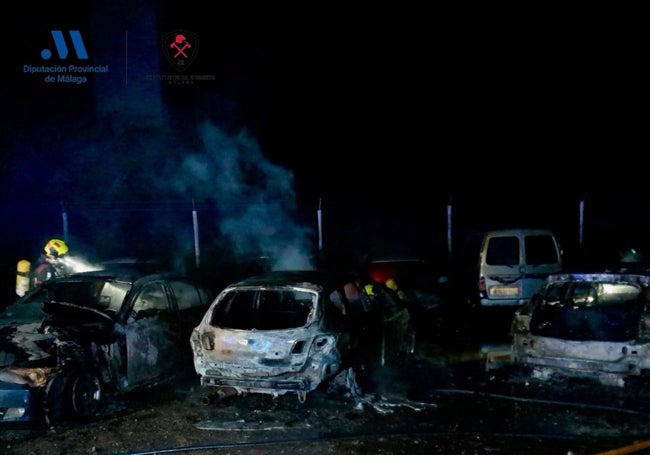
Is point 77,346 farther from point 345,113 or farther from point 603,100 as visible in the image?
Answer: point 603,100

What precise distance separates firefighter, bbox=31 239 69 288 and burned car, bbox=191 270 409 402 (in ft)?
12.6

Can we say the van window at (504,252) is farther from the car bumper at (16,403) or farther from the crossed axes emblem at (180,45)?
the crossed axes emblem at (180,45)

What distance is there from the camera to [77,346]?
6.18 meters

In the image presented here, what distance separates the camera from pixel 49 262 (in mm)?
9555

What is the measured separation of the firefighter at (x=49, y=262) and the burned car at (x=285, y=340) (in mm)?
3832

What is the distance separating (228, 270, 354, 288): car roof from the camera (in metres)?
6.77

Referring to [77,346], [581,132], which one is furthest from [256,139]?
[77,346]

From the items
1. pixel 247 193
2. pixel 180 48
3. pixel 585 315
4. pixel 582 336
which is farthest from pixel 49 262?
pixel 180 48

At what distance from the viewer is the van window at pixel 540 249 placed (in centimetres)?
1100

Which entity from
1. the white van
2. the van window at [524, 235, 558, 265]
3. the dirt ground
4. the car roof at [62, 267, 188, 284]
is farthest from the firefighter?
the van window at [524, 235, 558, 265]

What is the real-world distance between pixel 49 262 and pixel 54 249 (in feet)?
0.77

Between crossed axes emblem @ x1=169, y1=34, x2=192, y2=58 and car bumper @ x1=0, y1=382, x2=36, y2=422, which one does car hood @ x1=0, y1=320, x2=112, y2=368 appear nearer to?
car bumper @ x1=0, y1=382, x2=36, y2=422

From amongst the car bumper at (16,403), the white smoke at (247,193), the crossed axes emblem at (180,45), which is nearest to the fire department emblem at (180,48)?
the crossed axes emblem at (180,45)

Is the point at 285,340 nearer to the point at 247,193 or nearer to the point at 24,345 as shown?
the point at 24,345
